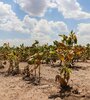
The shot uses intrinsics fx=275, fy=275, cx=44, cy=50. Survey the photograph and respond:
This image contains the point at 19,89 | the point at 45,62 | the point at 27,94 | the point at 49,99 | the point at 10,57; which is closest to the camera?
the point at 49,99

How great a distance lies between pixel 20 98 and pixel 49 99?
1541 millimetres

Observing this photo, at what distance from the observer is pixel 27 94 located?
14.1 meters

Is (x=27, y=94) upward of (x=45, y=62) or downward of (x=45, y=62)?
downward

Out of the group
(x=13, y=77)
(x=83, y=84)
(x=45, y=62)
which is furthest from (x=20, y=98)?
(x=45, y=62)

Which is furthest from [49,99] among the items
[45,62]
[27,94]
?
[45,62]

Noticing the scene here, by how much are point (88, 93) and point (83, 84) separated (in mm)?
2529

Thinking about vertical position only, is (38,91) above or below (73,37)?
below

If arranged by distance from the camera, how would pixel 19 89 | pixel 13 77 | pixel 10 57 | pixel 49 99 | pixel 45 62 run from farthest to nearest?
pixel 45 62 → pixel 10 57 → pixel 13 77 → pixel 19 89 → pixel 49 99

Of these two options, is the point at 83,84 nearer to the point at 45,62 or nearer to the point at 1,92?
the point at 1,92

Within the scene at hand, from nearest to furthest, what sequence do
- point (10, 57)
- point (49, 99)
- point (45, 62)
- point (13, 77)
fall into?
point (49, 99) → point (13, 77) → point (10, 57) → point (45, 62)

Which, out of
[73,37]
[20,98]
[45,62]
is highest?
[73,37]

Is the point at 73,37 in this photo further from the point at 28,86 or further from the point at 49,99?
the point at 49,99

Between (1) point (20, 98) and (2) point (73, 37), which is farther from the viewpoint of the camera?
(2) point (73, 37)

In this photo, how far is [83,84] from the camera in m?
16.1
